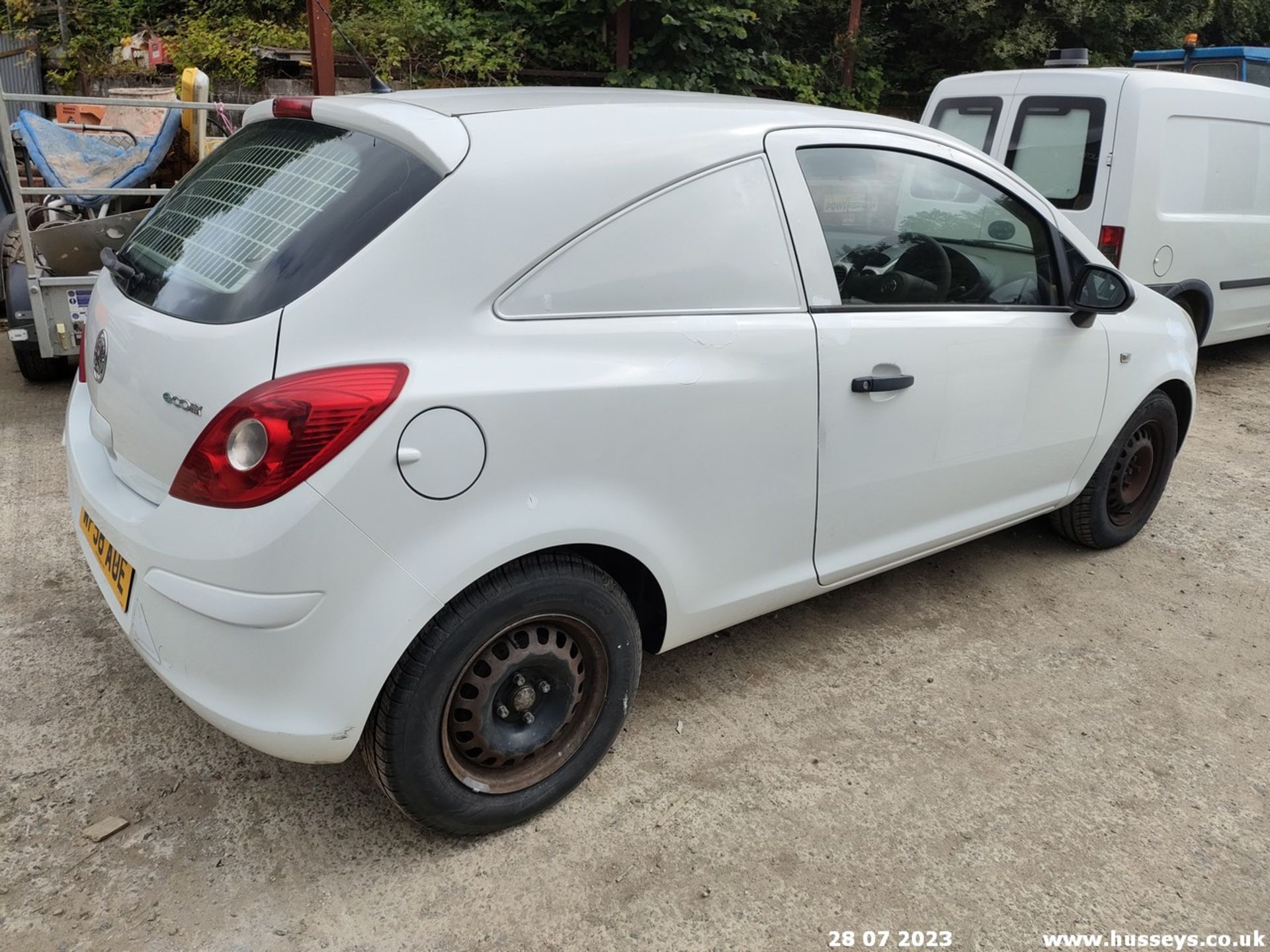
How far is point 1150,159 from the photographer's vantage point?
5.73 meters

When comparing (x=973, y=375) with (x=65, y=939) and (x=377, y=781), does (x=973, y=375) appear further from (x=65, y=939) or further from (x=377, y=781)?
(x=65, y=939)

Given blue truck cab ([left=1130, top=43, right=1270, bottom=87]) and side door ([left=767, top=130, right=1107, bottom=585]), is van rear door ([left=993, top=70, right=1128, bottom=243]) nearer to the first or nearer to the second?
side door ([left=767, top=130, right=1107, bottom=585])

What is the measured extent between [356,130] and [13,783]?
1802 millimetres

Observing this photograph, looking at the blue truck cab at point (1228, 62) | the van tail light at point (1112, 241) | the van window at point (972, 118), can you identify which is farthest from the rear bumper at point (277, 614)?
the blue truck cab at point (1228, 62)

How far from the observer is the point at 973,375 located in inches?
121

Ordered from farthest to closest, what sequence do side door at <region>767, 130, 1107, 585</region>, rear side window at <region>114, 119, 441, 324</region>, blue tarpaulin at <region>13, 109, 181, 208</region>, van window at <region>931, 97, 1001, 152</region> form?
van window at <region>931, 97, 1001, 152</region>, blue tarpaulin at <region>13, 109, 181, 208</region>, side door at <region>767, 130, 1107, 585</region>, rear side window at <region>114, 119, 441, 324</region>

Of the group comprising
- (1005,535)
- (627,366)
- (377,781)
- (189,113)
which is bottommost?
(1005,535)

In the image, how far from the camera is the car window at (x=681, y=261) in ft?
7.49

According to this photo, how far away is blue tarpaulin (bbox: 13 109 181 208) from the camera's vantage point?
5.93m

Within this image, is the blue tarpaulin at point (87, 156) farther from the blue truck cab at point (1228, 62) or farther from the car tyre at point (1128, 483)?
the blue truck cab at point (1228, 62)

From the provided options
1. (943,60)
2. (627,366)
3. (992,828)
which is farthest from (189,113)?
(943,60)

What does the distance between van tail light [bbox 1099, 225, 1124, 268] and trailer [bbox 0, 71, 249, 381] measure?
4.64 meters

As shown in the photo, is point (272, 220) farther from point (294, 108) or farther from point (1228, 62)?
point (1228, 62)

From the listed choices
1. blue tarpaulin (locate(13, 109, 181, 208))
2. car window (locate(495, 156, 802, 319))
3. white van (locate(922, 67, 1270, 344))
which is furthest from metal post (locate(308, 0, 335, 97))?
car window (locate(495, 156, 802, 319))
